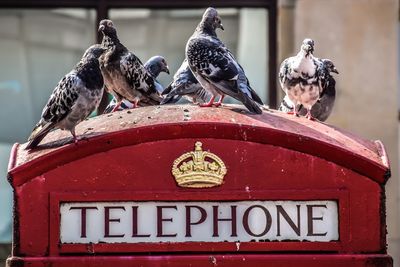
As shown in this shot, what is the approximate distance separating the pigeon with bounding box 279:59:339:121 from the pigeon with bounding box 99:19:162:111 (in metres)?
0.72

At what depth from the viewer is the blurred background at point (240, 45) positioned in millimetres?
8477

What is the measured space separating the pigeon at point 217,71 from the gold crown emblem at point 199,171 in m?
0.44

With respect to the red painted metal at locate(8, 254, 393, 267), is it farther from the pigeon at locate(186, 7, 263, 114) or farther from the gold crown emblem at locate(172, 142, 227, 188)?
the pigeon at locate(186, 7, 263, 114)

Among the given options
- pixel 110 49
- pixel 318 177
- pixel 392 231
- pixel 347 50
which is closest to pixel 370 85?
pixel 347 50

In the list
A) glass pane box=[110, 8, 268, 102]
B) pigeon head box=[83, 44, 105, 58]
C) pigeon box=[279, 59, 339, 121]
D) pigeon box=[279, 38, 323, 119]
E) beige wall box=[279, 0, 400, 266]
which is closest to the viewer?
pigeon head box=[83, 44, 105, 58]

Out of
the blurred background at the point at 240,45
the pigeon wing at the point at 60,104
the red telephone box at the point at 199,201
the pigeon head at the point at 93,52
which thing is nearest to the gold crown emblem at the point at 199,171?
the red telephone box at the point at 199,201

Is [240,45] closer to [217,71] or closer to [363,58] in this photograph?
[363,58]

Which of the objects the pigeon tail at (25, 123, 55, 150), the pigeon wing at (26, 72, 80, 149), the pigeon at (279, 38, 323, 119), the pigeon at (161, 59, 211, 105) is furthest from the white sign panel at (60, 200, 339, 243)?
the pigeon at (279, 38, 323, 119)

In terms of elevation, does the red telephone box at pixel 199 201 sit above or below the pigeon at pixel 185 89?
below

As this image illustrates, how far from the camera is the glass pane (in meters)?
8.87

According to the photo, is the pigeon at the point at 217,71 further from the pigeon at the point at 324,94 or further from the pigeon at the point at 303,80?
the pigeon at the point at 324,94

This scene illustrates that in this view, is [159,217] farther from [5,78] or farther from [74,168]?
[5,78]

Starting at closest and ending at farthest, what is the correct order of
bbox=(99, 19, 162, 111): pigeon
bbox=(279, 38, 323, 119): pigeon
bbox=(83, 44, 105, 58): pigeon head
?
A: bbox=(83, 44, 105, 58): pigeon head, bbox=(99, 19, 162, 111): pigeon, bbox=(279, 38, 323, 119): pigeon

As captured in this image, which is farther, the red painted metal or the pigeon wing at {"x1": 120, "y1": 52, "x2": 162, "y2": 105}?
the pigeon wing at {"x1": 120, "y1": 52, "x2": 162, "y2": 105}
